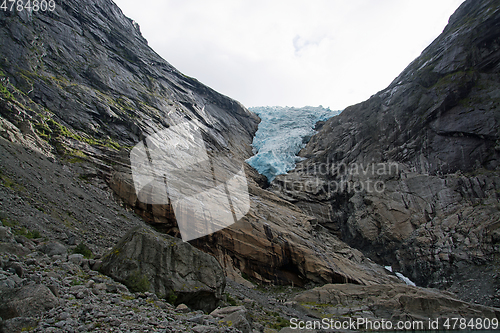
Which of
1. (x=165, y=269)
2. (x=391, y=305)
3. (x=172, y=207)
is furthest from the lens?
(x=172, y=207)

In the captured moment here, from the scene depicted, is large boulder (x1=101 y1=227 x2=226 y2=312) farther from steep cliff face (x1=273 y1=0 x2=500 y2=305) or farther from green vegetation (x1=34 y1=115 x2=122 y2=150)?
steep cliff face (x1=273 y1=0 x2=500 y2=305)

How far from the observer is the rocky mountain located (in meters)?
7.74

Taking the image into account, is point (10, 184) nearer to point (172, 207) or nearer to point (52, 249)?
point (52, 249)

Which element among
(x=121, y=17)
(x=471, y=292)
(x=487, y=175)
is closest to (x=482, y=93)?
(x=487, y=175)

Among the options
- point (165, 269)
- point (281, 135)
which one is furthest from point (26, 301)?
point (281, 135)

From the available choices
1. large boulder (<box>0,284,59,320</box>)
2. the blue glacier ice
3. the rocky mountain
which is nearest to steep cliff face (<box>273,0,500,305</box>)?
the rocky mountain

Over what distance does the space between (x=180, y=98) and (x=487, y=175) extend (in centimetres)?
4816

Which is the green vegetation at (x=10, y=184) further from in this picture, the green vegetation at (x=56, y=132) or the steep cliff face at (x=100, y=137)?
the green vegetation at (x=56, y=132)

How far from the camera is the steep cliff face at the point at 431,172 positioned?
82.8 feet

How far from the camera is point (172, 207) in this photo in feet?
72.0

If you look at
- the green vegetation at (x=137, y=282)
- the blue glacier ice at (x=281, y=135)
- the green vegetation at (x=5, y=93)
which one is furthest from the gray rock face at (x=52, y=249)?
the blue glacier ice at (x=281, y=135)

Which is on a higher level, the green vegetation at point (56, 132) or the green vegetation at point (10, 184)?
the green vegetation at point (56, 132)

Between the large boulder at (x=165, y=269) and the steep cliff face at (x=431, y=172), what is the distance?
74.0 feet

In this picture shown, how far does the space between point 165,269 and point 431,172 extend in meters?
34.5
